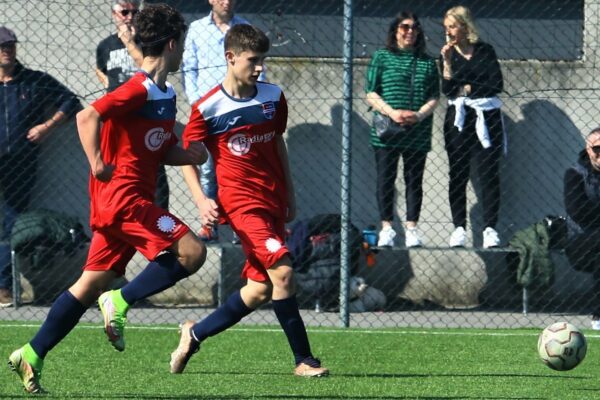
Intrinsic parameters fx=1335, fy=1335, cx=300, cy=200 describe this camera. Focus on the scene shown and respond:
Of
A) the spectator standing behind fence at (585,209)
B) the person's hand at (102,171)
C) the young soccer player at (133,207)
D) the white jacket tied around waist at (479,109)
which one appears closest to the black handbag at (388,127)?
the white jacket tied around waist at (479,109)

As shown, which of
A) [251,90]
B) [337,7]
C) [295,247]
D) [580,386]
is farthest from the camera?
[337,7]

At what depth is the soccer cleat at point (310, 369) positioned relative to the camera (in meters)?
6.94

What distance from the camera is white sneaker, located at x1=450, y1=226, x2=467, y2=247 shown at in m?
10.6

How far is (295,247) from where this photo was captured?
10.5 metres

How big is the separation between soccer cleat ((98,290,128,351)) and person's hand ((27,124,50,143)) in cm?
462

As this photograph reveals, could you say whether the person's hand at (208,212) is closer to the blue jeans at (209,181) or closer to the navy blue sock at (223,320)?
the navy blue sock at (223,320)

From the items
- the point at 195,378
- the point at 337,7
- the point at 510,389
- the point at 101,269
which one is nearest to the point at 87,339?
the point at 195,378

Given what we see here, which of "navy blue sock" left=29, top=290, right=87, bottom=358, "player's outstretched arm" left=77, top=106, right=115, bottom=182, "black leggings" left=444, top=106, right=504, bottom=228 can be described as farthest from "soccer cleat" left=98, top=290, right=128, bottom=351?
"black leggings" left=444, top=106, right=504, bottom=228

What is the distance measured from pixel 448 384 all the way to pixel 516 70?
194 inches

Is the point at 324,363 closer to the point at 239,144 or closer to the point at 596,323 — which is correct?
the point at 239,144

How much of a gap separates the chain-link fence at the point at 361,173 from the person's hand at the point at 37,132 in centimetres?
2

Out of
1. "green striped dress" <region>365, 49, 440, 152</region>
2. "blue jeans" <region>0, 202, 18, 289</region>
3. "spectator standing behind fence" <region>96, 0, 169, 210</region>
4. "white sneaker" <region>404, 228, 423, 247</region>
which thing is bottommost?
"blue jeans" <region>0, 202, 18, 289</region>

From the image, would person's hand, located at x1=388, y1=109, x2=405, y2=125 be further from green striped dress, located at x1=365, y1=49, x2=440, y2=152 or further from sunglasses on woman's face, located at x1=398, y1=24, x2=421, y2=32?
sunglasses on woman's face, located at x1=398, y1=24, x2=421, y2=32

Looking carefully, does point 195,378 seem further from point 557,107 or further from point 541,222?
point 557,107
